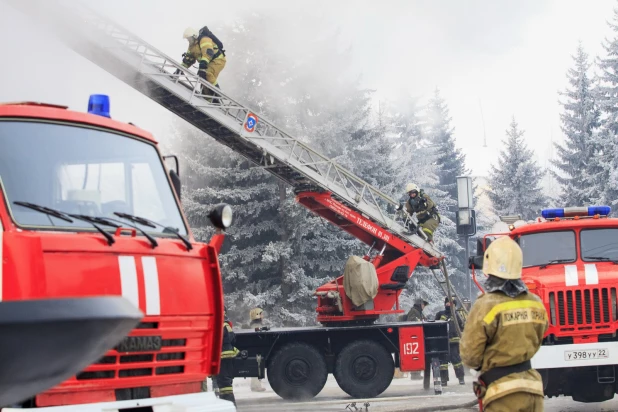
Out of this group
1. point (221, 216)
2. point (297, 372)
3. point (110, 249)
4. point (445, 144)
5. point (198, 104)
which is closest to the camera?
point (110, 249)

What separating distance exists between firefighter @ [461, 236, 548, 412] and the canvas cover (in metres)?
8.36

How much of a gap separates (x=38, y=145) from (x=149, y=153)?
0.99 metres

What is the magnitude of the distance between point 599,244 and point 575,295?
0.90 meters

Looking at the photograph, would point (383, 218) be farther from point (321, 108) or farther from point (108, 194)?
point (321, 108)

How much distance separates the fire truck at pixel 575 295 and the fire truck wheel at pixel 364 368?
402 cm

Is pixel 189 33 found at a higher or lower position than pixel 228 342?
higher

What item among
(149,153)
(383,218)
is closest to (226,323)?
(383,218)

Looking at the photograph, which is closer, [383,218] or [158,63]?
[158,63]

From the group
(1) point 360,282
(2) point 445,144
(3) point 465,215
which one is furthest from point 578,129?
(1) point 360,282

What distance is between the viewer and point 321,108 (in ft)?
84.4

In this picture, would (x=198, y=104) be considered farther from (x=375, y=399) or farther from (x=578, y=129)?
(x=578, y=129)

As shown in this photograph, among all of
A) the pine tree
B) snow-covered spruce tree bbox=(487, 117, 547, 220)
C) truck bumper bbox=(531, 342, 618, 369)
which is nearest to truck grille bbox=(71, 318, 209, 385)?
truck bumper bbox=(531, 342, 618, 369)

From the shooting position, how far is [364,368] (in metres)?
13.6

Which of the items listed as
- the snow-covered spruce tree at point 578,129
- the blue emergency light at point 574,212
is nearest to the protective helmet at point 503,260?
the blue emergency light at point 574,212
